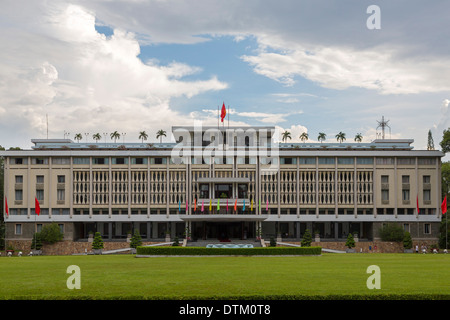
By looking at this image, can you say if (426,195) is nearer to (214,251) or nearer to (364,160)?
(364,160)

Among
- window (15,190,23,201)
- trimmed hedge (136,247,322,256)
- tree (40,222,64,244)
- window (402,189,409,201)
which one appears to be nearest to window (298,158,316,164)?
window (402,189,409,201)

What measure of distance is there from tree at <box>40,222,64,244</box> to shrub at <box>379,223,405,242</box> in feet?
176

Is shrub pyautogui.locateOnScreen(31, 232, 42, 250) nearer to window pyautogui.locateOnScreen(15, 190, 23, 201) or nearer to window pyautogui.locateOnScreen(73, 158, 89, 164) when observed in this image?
window pyautogui.locateOnScreen(15, 190, 23, 201)

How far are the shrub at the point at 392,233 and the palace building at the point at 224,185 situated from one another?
13.6ft

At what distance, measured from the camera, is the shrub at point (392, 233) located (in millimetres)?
91062

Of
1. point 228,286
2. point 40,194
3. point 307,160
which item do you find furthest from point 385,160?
point 228,286

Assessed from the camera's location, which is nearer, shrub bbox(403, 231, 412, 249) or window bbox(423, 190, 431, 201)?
shrub bbox(403, 231, 412, 249)

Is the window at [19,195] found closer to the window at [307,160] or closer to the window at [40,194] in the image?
the window at [40,194]

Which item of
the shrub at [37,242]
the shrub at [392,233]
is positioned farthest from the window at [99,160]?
the shrub at [392,233]

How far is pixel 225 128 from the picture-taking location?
326 feet

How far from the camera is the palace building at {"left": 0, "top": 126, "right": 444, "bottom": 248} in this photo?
97688 millimetres
